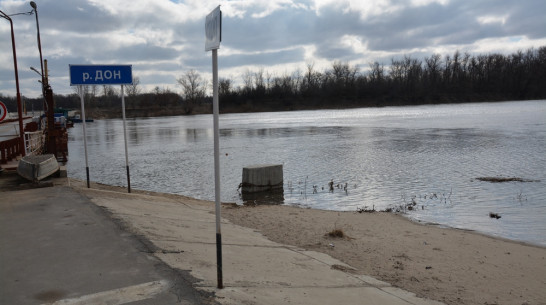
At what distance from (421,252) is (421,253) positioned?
78 mm

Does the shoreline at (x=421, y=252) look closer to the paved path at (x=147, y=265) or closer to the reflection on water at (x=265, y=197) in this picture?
the paved path at (x=147, y=265)

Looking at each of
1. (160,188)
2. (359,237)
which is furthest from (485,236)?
(160,188)

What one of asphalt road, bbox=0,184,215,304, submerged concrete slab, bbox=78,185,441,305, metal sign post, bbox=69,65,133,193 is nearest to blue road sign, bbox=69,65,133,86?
metal sign post, bbox=69,65,133,193

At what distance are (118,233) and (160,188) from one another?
1048 centimetres

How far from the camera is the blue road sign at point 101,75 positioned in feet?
33.8

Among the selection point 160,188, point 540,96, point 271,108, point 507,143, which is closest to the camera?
point 160,188

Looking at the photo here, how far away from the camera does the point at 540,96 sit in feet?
388

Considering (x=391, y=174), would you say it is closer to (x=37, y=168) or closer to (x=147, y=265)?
(x=37, y=168)

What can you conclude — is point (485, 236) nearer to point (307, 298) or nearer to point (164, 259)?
point (307, 298)

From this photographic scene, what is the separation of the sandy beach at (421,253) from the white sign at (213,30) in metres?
3.91

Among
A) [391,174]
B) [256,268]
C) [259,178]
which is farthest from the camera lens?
[391,174]

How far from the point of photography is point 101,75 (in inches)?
415

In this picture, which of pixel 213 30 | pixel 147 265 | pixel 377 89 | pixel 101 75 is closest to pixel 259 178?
pixel 101 75

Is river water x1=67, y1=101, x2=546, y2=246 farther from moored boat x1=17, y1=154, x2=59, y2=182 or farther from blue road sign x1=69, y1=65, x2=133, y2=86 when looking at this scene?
blue road sign x1=69, y1=65, x2=133, y2=86
